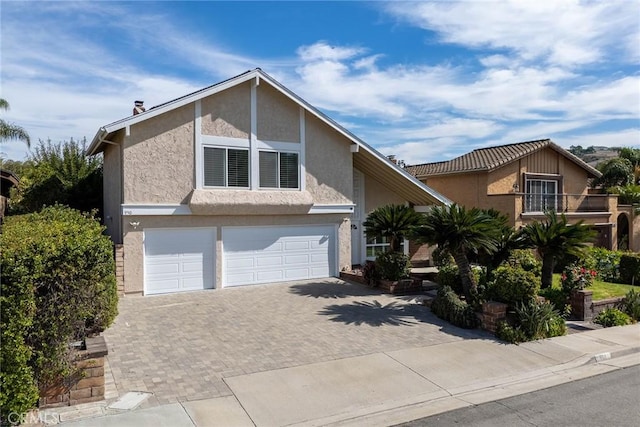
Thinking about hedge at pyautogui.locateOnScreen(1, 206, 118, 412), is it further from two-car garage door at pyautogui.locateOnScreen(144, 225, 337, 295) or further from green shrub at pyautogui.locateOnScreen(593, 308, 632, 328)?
green shrub at pyautogui.locateOnScreen(593, 308, 632, 328)

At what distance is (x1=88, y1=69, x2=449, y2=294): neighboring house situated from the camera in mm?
13625

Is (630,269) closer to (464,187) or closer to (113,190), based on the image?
(464,187)

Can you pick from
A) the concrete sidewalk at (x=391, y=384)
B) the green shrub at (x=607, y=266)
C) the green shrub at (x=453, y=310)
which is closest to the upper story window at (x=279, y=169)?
the green shrub at (x=453, y=310)

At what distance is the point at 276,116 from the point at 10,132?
21.0 m

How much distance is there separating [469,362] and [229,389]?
14.7 ft

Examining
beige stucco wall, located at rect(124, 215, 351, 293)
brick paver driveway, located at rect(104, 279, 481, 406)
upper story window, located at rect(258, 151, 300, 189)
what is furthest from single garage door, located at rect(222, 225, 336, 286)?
upper story window, located at rect(258, 151, 300, 189)

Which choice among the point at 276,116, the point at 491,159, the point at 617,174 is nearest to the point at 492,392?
the point at 276,116

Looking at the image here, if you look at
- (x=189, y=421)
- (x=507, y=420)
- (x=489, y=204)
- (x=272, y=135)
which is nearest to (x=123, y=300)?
(x=272, y=135)

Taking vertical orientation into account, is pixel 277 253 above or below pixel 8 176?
below

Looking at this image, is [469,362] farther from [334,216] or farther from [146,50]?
[146,50]

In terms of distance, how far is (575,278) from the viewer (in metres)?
12.3

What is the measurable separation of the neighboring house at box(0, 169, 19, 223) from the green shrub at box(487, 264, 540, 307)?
51.5 ft

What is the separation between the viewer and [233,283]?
1504 centimetres

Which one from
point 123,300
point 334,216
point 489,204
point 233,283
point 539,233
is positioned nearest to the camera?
point 539,233
